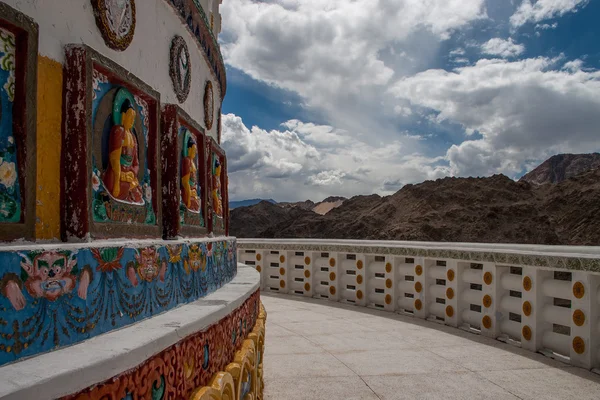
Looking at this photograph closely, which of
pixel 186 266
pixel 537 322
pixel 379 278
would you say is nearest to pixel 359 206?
pixel 379 278

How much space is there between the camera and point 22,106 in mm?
1772

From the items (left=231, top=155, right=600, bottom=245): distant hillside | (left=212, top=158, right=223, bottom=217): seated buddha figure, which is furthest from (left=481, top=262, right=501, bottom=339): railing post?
(left=231, top=155, right=600, bottom=245): distant hillside

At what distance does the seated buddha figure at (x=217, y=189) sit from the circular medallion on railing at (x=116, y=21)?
2.34 m

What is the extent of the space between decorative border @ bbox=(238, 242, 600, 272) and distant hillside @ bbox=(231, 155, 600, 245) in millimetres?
23708

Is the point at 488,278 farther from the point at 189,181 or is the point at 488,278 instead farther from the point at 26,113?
the point at 26,113

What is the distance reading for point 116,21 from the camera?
2.46 meters

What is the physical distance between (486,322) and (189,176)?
469cm

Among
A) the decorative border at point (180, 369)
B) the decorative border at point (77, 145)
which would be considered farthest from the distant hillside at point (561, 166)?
the decorative border at point (77, 145)

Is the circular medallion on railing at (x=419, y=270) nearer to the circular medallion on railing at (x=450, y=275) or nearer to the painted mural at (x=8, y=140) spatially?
the circular medallion on railing at (x=450, y=275)

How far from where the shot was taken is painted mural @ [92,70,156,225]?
2283mm

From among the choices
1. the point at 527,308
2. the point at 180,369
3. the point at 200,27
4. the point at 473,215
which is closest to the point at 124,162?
the point at 180,369

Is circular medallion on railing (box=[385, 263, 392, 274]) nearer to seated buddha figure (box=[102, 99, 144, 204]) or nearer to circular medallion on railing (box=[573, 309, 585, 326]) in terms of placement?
circular medallion on railing (box=[573, 309, 585, 326])

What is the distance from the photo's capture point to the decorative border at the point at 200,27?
11.5ft

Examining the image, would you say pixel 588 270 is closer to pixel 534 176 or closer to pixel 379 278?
pixel 379 278
